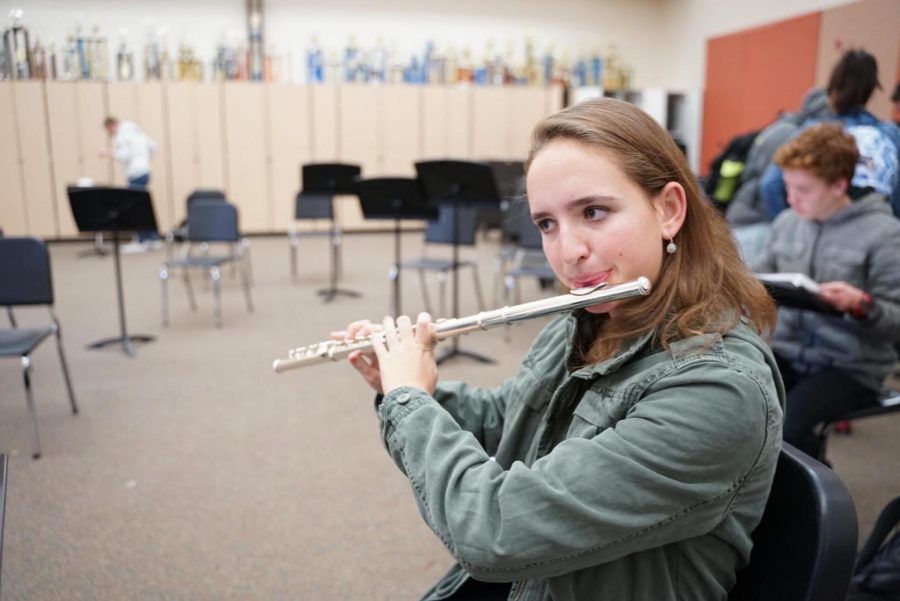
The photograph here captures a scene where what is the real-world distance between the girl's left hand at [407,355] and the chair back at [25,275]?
8.30 ft

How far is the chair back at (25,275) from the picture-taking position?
3.02m

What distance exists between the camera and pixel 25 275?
303 centimetres

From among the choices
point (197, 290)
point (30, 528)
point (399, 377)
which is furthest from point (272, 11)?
point (399, 377)

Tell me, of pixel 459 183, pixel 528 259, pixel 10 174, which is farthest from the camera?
pixel 10 174

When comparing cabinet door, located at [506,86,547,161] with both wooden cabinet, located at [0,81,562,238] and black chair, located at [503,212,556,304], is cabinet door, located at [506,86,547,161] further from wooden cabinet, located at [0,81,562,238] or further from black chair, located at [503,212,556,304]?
black chair, located at [503,212,556,304]

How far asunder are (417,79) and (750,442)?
8.97 metres

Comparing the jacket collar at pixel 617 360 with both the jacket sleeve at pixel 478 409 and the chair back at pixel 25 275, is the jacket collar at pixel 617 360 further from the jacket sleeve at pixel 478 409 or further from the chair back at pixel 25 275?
the chair back at pixel 25 275

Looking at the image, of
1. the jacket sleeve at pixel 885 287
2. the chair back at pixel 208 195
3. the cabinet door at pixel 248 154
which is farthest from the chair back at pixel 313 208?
the jacket sleeve at pixel 885 287

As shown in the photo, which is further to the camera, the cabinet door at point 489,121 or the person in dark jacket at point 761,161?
the cabinet door at point 489,121

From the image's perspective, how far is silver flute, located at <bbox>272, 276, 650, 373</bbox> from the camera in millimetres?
922

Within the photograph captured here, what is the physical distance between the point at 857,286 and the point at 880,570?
90cm

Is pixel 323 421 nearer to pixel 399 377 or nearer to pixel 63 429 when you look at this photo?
pixel 63 429

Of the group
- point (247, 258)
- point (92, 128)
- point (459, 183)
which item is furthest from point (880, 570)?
point (92, 128)

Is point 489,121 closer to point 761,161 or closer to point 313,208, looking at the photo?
point 313,208
